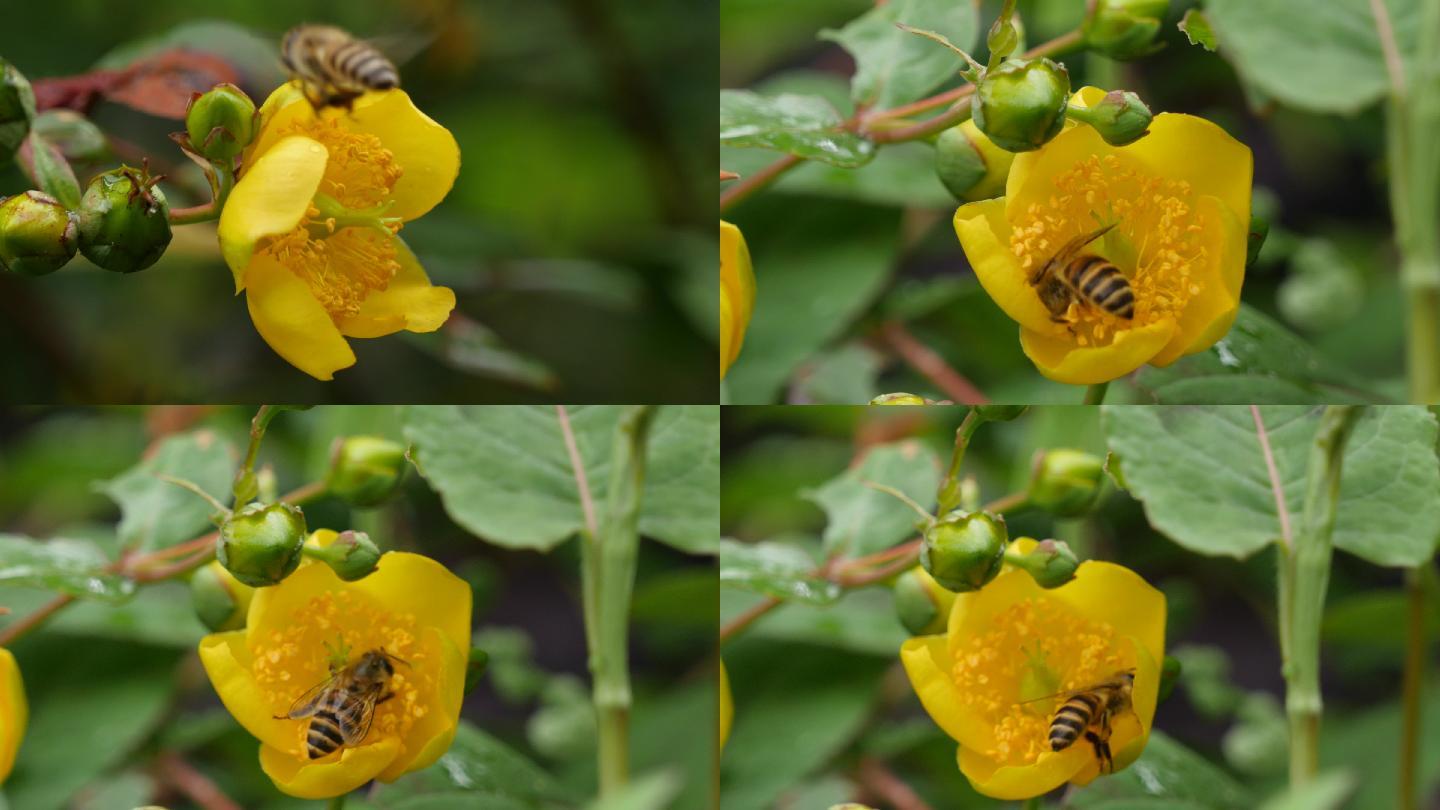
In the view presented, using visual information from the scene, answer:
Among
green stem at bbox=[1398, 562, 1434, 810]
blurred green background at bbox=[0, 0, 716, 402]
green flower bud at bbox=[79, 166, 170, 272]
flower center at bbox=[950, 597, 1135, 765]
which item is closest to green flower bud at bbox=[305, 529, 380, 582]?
green flower bud at bbox=[79, 166, 170, 272]

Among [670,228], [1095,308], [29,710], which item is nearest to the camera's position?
[1095,308]

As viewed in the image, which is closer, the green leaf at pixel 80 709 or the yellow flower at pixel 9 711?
the yellow flower at pixel 9 711

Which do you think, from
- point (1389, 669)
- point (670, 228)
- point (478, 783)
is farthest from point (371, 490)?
point (670, 228)

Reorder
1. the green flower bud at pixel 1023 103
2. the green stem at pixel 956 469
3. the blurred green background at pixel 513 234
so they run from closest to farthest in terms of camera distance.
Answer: the green flower bud at pixel 1023 103 → the green stem at pixel 956 469 → the blurred green background at pixel 513 234

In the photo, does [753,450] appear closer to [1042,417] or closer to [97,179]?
[1042,417]

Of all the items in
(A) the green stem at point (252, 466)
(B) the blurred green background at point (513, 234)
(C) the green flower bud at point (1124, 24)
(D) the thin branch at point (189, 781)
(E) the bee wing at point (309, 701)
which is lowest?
(B) the blurred green background at point (513, 234)

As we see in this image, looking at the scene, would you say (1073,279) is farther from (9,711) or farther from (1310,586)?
(9,711)

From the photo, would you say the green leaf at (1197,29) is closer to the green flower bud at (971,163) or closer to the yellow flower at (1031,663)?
the green flower bud at (971,163)

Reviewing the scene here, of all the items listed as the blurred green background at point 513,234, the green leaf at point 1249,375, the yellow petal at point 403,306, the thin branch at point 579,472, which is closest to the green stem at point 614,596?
the thin branch at point 579,472
